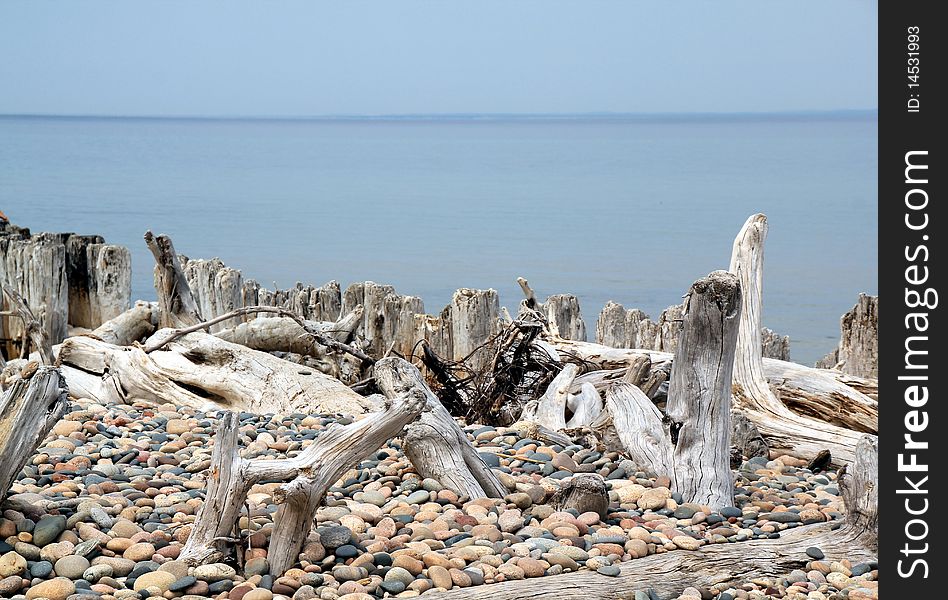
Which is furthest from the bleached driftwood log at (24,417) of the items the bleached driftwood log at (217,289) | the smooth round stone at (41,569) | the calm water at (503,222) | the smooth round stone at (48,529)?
the calm water at (503,222)

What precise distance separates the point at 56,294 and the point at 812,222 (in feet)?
61.3

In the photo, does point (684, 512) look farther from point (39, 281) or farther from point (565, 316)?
point (39, 281)

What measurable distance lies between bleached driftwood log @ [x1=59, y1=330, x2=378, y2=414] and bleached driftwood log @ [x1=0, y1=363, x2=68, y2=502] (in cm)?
239

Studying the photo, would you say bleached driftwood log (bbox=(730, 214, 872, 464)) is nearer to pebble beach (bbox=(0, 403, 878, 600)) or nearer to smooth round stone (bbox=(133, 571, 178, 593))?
pebble beach (bbox=(0, 403, 878, 600))

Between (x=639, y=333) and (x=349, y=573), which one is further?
(x=639, y=333)

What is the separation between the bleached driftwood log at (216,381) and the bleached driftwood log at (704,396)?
A: 2.16 metres

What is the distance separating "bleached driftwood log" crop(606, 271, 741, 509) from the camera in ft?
14.1

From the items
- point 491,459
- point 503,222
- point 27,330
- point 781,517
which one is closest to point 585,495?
point 491,459

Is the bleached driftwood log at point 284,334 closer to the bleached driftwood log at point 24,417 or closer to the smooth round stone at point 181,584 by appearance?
the bleached driftwood log at point 24,417

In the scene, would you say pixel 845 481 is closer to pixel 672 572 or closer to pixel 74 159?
pixel 672 572

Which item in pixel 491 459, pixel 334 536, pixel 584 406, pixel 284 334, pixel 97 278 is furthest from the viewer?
pixel 97 278

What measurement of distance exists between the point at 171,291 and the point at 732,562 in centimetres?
515

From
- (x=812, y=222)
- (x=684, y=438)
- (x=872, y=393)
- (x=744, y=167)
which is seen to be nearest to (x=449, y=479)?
(x=684, y=438)

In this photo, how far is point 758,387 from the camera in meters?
5.95
